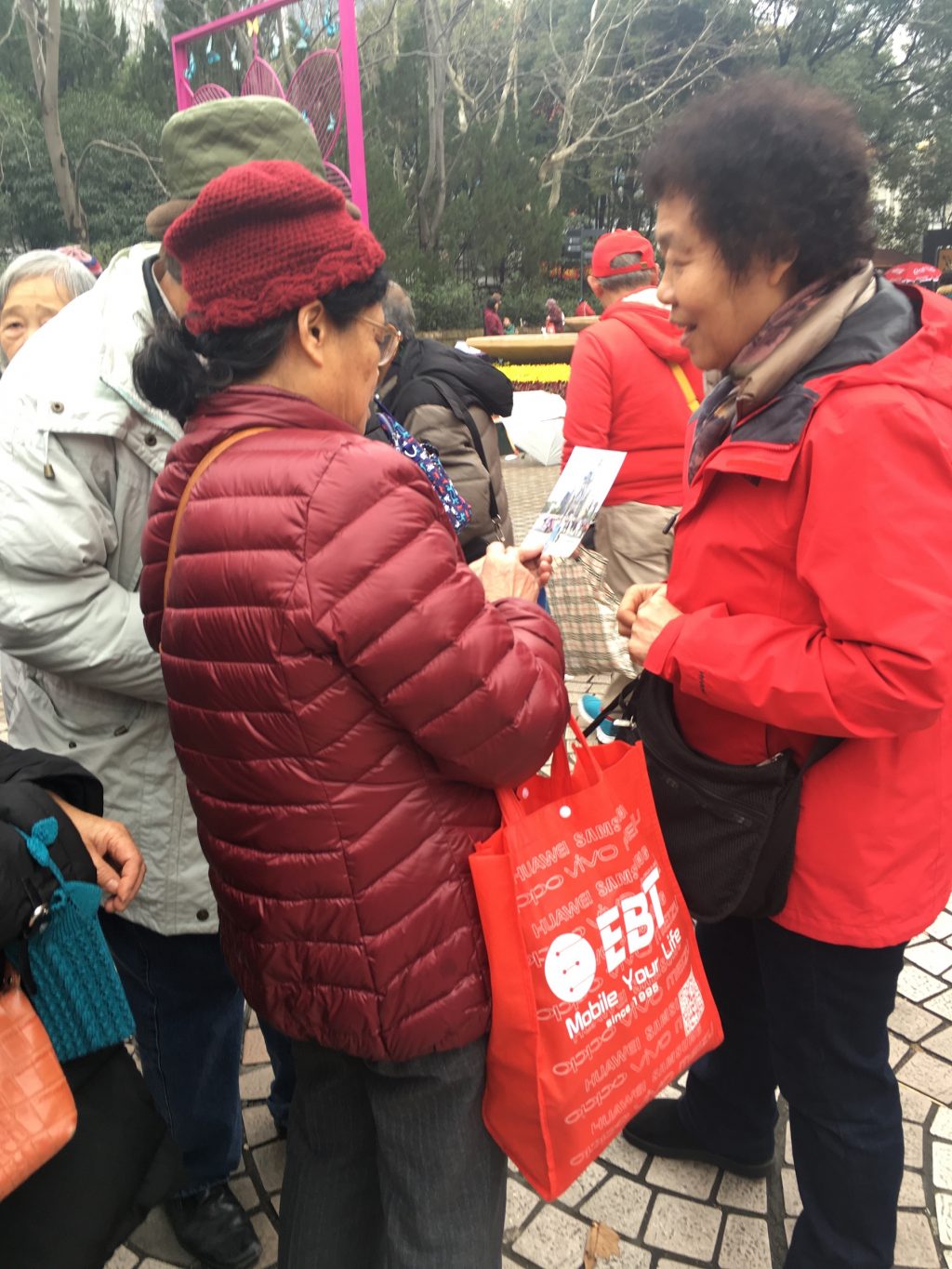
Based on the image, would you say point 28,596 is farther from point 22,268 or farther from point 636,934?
point 22,268

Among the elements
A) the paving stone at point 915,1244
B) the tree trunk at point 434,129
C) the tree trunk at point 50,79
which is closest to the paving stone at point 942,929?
the paving stone at point 915,1244

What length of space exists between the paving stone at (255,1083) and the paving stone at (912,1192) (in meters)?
1.53

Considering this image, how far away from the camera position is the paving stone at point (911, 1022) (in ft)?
8.82

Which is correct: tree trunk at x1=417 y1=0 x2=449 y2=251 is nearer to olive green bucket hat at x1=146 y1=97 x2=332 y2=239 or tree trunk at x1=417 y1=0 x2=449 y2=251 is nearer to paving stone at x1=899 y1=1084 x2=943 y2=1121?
olive green bucket hat at x1=146 y1=97 x2=332 y2=239

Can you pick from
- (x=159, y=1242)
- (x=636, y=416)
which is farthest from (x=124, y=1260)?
(x=636, y=416)

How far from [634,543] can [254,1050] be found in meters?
2.34

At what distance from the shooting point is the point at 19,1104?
1.27 m

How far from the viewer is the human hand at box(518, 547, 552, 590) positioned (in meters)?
1.64

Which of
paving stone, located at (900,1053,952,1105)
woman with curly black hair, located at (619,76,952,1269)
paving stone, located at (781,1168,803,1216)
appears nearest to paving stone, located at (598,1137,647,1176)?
paving stone, located at (781,1168,803,1216)

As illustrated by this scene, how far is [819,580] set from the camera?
1.40 metres

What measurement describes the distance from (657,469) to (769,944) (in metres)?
2.46

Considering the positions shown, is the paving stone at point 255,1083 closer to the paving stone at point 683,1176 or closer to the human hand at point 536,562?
the paving stone at point 683,1176

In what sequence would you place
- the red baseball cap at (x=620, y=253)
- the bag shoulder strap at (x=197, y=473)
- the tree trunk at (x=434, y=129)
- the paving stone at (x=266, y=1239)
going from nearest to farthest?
the bag shoulder strap at (x=197, y=473)
the paving stone at (x=266, y=1239)
the red baseball cap at (x=620, y=253)
the tree trunk at (x=434, y=129)

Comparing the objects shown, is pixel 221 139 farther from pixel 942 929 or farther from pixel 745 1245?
pixel 942 929
